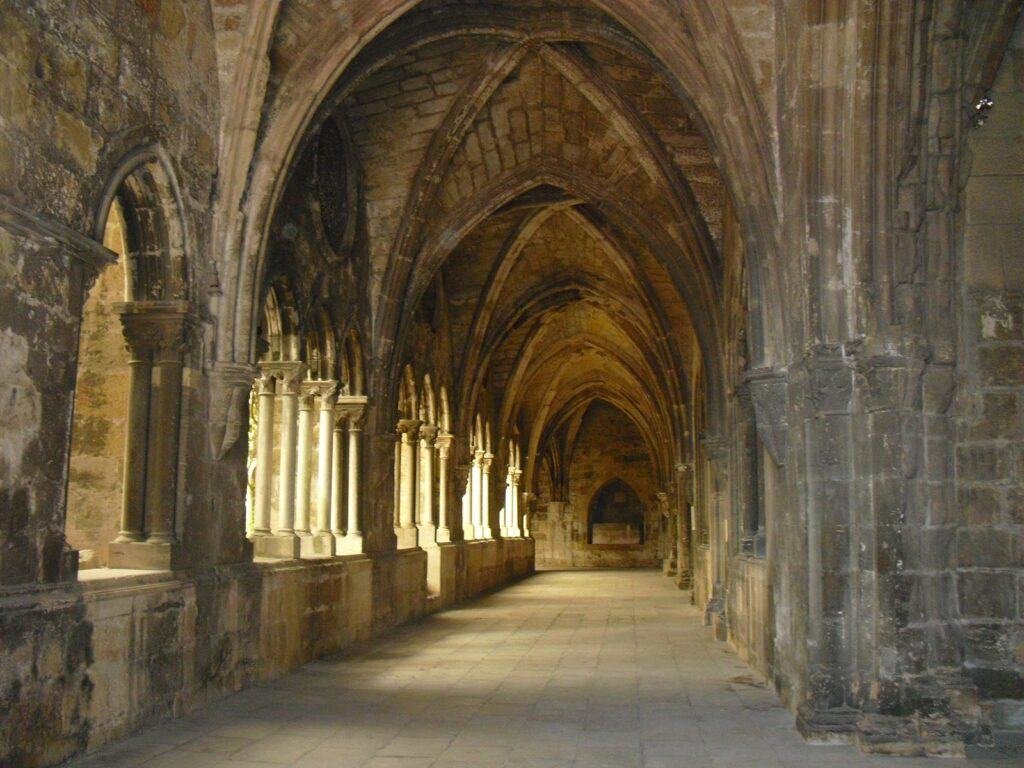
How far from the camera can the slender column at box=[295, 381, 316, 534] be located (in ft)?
31.4

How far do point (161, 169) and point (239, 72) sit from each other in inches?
48.4

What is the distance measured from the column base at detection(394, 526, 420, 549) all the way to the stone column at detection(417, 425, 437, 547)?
740 millimetres

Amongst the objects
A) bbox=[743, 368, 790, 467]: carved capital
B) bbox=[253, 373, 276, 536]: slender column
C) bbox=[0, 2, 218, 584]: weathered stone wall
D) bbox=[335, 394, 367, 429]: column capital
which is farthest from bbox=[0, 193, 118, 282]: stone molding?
bbox=[335, 394, 367, 429]: column capital

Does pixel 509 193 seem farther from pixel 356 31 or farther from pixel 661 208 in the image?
pixel 356 31

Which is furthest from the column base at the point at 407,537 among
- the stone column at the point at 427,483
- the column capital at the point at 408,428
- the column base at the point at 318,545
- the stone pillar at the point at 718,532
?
the stone pillar at the point at 718,532

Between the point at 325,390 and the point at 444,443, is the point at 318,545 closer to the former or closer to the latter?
the point at 325,390

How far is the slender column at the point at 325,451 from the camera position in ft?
32.9

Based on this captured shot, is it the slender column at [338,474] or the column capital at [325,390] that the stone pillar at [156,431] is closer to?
the column capital at [325,390]

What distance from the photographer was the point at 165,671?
20.3ft

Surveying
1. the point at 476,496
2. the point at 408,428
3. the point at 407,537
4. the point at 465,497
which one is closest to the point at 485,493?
the point at 476,496

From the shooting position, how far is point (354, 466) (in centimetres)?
1080

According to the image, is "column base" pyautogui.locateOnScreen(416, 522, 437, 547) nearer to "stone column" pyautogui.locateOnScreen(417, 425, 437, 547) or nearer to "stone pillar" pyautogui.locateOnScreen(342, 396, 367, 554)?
"stone column" pyautogui.locateOnScreen(417, 425, 437, 547)

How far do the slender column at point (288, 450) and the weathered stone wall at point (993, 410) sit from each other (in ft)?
18.7

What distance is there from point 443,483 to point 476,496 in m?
3.29
